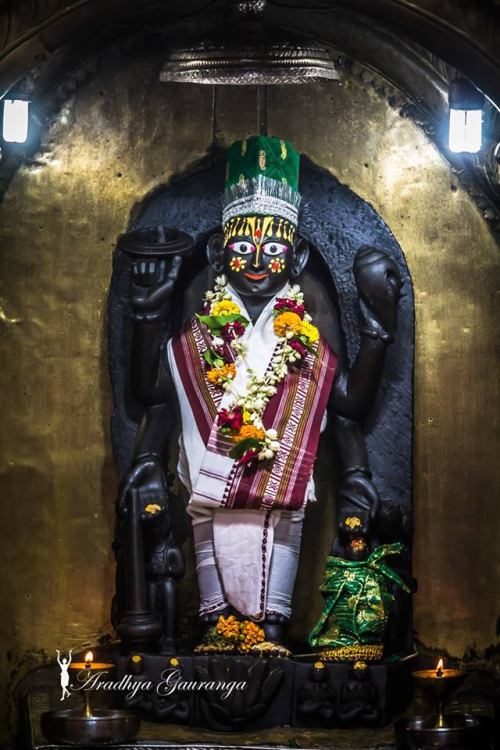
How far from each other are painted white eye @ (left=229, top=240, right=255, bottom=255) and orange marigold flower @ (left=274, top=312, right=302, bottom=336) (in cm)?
30

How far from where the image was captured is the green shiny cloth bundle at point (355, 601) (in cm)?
736

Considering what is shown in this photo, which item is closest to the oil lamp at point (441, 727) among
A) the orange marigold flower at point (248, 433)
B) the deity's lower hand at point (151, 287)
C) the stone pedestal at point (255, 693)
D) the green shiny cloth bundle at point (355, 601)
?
the stone pedestal at point (255, 693)

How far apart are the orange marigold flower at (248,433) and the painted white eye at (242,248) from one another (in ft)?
2.45

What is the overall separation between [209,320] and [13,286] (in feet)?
3.12

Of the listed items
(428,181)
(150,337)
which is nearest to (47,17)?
(150,337)

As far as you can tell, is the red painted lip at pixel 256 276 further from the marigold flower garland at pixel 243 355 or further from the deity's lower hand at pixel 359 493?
the deity's lower hand at pixel 359 493

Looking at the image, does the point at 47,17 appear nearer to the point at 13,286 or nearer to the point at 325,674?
the point at 13,286

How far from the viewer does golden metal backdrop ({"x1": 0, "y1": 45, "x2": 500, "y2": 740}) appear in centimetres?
788

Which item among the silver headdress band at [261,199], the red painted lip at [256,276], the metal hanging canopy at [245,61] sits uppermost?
the metal hanging canopy at [245,61]

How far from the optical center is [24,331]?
8016 mm

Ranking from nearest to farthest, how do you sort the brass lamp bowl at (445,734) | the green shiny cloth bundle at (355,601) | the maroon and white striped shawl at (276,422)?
the brass lamp bowl at (445,734), the green shiny cloth bundle at (355,601), the maroon and white striped shawl at (276,422)

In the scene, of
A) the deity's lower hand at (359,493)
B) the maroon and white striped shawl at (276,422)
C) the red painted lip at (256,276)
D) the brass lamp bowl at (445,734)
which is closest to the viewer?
the brass lamp bowl at (445,734)

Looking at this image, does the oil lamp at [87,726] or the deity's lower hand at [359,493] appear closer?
the oil lamp at [87,726]

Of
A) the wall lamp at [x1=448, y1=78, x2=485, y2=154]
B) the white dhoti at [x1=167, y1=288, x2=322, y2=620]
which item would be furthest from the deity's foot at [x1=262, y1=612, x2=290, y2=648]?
the wall lamp at [x1=448, y1=78, x2=485, y2=154]
